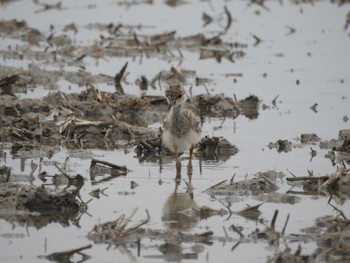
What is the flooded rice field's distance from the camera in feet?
26.7

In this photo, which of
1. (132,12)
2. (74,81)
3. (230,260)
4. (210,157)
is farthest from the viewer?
(132,12)

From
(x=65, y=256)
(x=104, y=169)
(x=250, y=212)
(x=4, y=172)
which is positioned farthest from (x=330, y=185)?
(x=4, y=172)

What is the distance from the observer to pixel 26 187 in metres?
9.19

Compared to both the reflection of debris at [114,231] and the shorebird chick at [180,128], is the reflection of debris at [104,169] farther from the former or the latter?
the reflection of debris at [114,231]

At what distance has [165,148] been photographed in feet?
39.6

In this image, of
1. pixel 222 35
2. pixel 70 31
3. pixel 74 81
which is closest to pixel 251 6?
pixel 222 35

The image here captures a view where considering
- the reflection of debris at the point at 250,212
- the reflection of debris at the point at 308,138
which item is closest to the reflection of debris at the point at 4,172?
the reflection of debris at the point at 250,212

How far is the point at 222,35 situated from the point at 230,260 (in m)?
14.9

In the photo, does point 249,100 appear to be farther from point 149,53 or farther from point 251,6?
point 251,6

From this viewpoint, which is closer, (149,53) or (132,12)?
(149,53)

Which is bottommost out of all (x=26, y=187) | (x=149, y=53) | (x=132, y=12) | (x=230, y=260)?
(x=230, y=260)

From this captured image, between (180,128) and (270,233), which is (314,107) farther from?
(270,233)

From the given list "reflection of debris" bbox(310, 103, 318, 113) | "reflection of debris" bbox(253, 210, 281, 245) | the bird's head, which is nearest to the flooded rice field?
"reflection of debris" bbox(253, 210, 281, 245)

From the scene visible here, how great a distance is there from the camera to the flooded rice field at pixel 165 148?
814 cm
